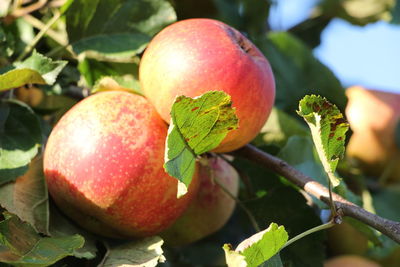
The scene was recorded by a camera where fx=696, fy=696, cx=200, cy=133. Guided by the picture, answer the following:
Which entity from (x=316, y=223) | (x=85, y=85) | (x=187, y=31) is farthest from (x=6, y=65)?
(x=316, y=223)

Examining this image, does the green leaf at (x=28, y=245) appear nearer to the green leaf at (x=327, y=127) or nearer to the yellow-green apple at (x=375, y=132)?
the green leaf at (x=327, y=127)

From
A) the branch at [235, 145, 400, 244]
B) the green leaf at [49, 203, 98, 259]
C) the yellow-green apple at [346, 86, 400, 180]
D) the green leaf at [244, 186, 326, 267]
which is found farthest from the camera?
the yellow-green apple at [346, 86, 400, 180]

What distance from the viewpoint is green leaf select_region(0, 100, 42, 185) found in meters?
1.05

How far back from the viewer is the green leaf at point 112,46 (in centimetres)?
122

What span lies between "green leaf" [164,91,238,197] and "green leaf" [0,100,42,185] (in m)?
0.27

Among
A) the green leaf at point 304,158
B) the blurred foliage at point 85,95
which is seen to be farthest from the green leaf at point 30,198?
the green leaf at point 304,158

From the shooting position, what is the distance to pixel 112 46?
1.24m

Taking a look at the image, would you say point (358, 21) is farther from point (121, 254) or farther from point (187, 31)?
point (121, 254)

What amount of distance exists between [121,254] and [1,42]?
16.2 inches

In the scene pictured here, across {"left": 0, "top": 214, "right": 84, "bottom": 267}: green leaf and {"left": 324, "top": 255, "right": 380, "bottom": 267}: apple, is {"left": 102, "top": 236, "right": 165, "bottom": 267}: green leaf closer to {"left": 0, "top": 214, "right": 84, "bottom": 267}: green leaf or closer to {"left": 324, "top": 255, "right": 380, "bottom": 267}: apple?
{"left": 0, "top": 214, "right": 84, "bottom": 267}: green leaf

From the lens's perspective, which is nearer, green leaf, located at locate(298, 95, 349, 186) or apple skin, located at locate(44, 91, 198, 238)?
green leaf, located at locate(298, 95, 349, 186)

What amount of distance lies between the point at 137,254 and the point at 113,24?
1.47 ft

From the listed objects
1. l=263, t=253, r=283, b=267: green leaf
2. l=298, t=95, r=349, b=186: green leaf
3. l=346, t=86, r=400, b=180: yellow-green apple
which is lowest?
l=346, t=86, r=400, b=180: yellow-green apple

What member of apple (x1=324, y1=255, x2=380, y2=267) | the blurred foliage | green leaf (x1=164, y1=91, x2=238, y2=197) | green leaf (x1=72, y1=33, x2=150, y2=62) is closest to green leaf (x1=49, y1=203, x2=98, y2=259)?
the blurred foliage
